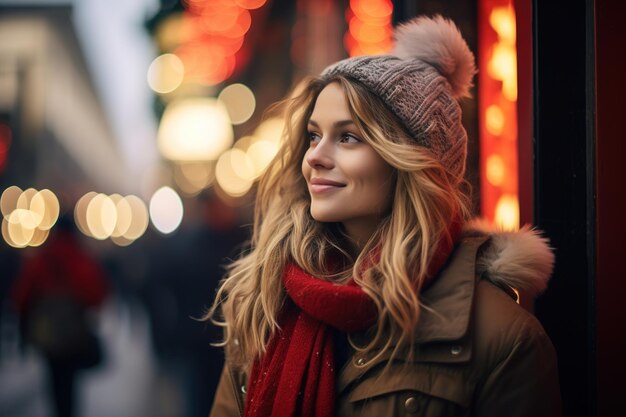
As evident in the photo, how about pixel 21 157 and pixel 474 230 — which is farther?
pixel 21 157

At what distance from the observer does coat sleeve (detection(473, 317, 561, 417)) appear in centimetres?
201

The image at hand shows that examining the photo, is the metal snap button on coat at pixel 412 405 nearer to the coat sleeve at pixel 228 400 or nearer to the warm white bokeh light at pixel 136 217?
the coat sleeve at pixel 228 400

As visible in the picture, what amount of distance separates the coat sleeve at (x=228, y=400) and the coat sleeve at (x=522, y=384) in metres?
0.97

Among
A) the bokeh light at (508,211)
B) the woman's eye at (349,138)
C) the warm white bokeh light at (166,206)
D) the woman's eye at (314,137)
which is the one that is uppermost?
the woman's eye at (314,137)

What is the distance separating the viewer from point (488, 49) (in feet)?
11.0

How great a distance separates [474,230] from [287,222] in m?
0.75

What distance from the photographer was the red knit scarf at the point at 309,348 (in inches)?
87.1

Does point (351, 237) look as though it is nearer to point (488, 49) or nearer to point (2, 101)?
point (488, 49)

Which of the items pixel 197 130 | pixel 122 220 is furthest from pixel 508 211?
pixel 122 220

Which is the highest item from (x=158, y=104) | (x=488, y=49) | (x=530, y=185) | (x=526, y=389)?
(x=158, y=104)

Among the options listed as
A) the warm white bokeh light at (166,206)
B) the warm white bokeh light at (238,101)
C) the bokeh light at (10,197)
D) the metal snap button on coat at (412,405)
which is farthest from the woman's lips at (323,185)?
the bokeh light at (10,197)

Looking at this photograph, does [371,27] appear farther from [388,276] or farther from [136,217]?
[136,217]

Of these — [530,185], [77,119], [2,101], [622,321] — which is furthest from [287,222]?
[77,119]

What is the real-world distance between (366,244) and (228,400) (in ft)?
2.78
